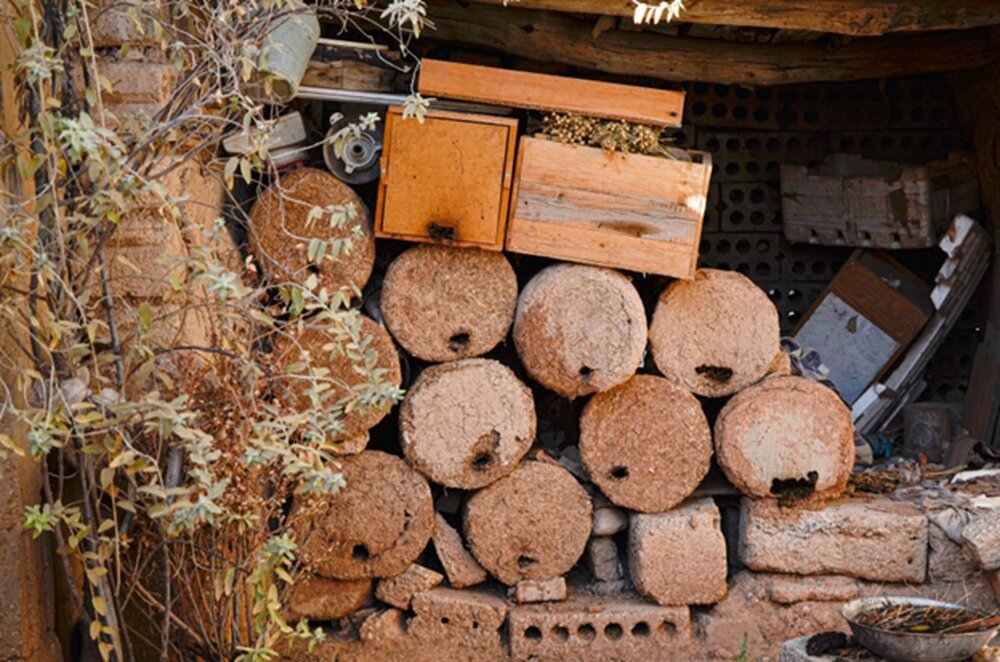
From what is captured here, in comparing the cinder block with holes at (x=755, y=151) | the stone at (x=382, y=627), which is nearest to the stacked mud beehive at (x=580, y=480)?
the stone at (x=382, y=627)

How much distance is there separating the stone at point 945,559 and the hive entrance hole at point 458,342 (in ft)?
7.49

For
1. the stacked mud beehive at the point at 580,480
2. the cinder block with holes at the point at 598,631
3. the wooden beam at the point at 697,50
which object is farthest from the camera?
the wooden beam at the point at 697,50

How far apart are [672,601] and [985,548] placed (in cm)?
140

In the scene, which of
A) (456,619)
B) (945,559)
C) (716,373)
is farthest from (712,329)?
(456,619)

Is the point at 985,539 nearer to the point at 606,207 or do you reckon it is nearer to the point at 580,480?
the point at 580,480

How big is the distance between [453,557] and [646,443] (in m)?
1.01

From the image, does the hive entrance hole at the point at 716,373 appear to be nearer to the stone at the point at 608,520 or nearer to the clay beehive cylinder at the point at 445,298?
the stone at the point at 608,520

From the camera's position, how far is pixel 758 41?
6766 mm

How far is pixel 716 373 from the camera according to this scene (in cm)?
591

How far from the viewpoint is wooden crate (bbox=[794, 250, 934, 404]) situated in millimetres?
7410

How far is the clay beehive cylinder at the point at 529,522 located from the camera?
5812 mm

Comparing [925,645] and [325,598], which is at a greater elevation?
[925,645]

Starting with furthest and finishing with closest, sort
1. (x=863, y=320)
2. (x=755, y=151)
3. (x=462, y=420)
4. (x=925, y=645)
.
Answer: (x=755, y=151), (x=863, y=320), (x=462, y=420), (x=925, y=645)

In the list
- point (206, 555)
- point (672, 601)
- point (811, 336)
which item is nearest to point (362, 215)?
point (206, 555)
